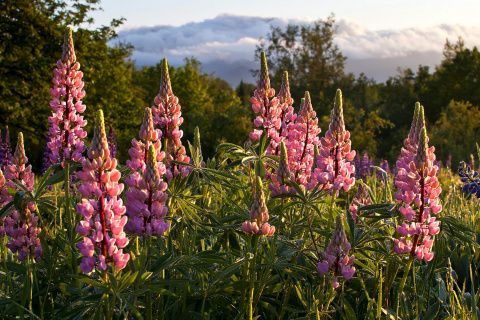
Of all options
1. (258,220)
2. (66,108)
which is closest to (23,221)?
(66,108)

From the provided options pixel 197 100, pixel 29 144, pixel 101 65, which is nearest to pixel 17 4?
pixel 101 65

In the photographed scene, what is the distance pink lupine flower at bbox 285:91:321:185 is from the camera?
3.07 metres

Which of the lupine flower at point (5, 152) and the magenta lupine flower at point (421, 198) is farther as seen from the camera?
the lupine flower at point (5, 152)

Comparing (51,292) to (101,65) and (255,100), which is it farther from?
(101,65)

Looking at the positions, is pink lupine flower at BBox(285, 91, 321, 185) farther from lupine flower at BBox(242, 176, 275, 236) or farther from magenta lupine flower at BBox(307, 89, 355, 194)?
lupine flower at BBox(242, 176, 275, 236)

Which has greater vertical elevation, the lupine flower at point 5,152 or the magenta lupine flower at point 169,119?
the magenta lupine flower at point 169,119

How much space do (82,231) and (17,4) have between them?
88.3 feet

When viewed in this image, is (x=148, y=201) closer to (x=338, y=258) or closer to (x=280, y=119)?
(x=338, y=258)

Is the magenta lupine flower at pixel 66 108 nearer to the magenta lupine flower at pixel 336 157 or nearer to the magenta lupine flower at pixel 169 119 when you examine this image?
the magenta lupine flower at pixel 169 119

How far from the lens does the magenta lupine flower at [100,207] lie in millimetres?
1839

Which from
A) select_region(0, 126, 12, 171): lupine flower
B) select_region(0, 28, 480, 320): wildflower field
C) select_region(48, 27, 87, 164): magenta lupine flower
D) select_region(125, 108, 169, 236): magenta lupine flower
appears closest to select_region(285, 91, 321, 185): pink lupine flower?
select_region(0, 28, 480, 320): wildflower field

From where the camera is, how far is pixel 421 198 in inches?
94.7

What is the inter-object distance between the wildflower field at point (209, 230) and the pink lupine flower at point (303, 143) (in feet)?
0.03

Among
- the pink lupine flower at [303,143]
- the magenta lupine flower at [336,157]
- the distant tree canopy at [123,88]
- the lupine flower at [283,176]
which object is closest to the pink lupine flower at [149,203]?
the lupine flower at [283,176]
